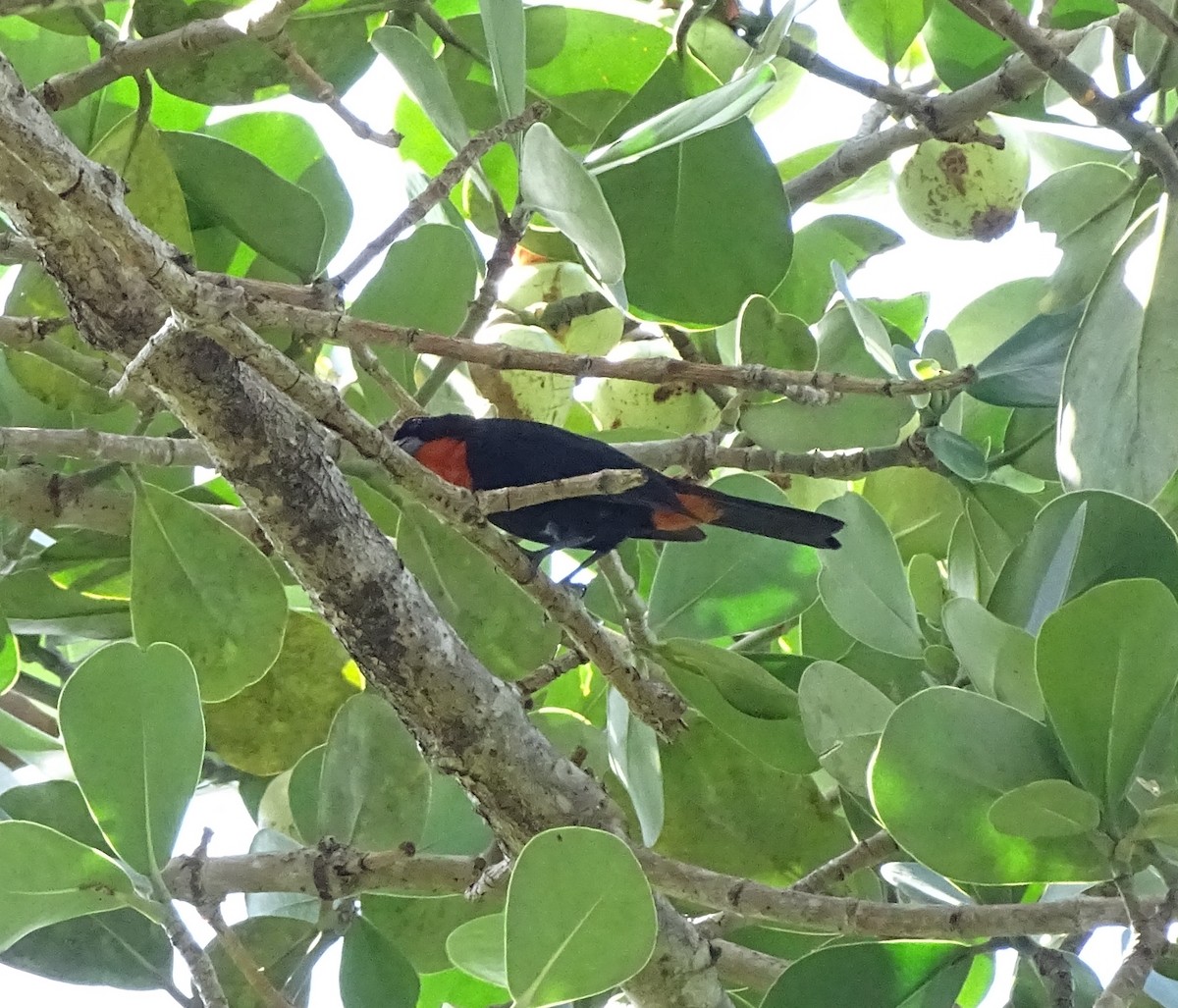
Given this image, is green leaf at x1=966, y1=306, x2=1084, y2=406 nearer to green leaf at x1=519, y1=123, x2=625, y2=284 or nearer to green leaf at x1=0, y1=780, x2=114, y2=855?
green leaf at x1=519, y1=123, x2=625, y2=284

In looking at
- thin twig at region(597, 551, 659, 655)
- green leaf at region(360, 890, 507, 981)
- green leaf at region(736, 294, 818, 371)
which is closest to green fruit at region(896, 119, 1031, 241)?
green leaf at region(736, 294, 818, 371)

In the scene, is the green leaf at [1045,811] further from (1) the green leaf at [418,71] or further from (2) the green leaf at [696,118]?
(1) the green leaf at [418,71]

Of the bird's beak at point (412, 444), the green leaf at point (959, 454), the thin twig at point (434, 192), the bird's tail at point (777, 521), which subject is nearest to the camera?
the thin twig at point (434, 192)

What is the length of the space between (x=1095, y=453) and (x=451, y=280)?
1.77 feet

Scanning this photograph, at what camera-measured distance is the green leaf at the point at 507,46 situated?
78 cm

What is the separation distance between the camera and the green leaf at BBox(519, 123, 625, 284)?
2.37 ft

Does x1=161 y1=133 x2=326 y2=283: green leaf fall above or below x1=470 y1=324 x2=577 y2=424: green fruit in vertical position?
above

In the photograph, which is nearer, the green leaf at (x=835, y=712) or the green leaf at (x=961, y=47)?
the green leaf at (x=835, y=712)

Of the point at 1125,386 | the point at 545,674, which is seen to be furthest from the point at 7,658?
the point at 1125,386

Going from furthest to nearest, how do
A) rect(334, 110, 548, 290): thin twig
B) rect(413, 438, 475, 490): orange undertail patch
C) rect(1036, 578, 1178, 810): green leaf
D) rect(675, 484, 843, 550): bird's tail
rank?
rect(413, 438, 475, 490): orange undertail patch < rect(675, 484, 843, 550): bird's tail < rect(334, 110, 548, 290): thin twig < rect(1036, 578, 1178, 810): green leaf

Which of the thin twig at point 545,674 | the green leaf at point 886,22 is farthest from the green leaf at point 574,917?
the green leaf at point 886,22

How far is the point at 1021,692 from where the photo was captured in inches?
27.3

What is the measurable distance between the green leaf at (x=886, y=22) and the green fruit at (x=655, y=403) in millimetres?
360

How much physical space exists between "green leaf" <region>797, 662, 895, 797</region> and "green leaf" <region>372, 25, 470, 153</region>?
18.5 inches
